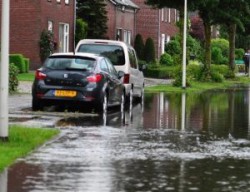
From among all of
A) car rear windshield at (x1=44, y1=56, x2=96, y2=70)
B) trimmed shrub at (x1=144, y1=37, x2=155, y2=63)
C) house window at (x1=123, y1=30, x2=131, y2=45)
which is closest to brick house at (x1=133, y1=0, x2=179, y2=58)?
house window at (x1=123, y1=30, x2=131, y2=45)

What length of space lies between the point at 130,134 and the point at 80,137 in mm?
1200

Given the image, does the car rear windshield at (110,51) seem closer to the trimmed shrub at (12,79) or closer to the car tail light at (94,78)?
the trimmed shrub at (12,79)

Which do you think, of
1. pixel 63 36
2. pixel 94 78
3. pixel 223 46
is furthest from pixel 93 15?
pixel 94 78

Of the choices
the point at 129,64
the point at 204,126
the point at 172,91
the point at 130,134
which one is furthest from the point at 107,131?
the point at 172,91

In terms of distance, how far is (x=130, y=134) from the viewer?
1539 cm

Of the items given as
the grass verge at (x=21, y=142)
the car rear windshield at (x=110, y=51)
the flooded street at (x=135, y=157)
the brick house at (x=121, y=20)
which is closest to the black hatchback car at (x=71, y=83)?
the flooded street at (x=135, y=157)

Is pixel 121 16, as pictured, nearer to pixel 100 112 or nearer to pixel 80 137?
pixel 100 112

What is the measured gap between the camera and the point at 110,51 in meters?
25.7

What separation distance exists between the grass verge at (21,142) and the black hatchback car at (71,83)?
4801 millimetres

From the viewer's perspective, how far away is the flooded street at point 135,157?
31.4 ft

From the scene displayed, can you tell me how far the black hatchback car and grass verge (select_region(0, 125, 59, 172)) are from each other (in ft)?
15.8

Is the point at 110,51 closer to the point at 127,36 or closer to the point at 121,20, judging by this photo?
the point at 121,20

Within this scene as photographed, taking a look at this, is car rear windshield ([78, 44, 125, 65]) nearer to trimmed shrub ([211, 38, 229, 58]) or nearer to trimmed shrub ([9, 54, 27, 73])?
trimmed shrub ([9, 54, 27, 73])

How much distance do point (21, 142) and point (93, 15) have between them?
46358 millimetres
